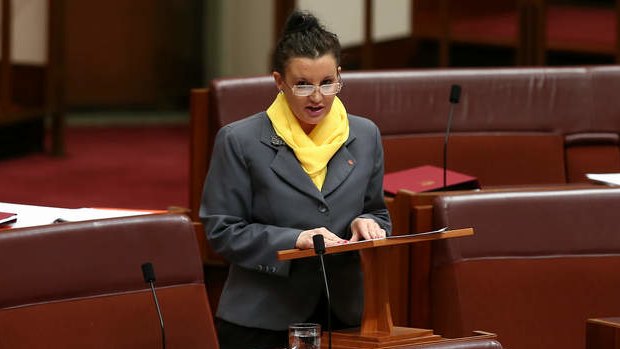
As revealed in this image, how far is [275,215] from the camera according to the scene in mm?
1122

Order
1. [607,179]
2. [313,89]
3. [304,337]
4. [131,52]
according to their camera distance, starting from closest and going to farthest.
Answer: [304,337]
[313,89]
[607,179]
[131,52]

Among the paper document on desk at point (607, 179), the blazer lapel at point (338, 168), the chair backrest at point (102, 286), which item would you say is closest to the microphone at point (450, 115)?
the paper document on desk at point (607, 179)

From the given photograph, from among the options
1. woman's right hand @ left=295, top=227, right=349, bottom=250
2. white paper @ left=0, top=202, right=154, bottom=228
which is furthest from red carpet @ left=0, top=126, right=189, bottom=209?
woman's right hand @ left=295, top=227, right=349, bottom=250

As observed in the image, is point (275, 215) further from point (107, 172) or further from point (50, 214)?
point (107, 172)

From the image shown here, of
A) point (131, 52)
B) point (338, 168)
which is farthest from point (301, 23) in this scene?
point (131, 52)

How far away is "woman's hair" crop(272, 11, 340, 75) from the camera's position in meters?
1.11

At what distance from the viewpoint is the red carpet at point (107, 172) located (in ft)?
7.79

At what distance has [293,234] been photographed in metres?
1.09

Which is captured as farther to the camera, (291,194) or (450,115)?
(450,115)

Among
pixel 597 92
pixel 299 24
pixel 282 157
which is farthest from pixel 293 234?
pixel 597 92

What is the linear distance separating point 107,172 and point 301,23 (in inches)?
60.9

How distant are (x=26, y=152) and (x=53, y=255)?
5.86 feet

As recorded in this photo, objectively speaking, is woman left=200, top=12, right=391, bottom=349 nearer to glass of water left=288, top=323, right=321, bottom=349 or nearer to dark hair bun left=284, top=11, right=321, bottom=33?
dark hair bun left=284, top=11, right=321, bottom=33

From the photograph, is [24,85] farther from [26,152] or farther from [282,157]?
[282,157]
